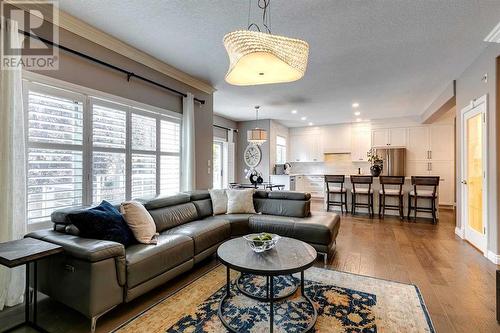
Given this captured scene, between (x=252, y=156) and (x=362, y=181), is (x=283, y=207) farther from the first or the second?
(x=252, y=156)

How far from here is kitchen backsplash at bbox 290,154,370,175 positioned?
8.54 metres

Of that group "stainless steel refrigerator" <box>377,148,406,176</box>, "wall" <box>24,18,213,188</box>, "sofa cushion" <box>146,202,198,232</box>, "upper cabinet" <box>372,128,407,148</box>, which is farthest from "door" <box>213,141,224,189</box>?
"stainless steel refrigerator" <box>377,148,406,176</box>

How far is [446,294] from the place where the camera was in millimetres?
2385

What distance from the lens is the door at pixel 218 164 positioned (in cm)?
752

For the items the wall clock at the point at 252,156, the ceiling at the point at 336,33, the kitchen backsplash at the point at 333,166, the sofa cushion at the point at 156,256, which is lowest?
the sofa cushion at the point at 156,256

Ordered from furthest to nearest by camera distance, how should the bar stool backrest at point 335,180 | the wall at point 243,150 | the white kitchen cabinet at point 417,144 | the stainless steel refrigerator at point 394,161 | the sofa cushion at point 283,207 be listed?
the wall at point 243,150 < the stainless steel refrigerator at point 394,161 < the white kitchen cabinet at point 417,144 < the bar stool backrest at point 335,180 < the sofa cushion at point 283,207

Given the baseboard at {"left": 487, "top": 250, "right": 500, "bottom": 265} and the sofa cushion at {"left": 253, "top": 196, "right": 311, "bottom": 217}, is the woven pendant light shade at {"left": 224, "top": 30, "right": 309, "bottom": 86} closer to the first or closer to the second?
the sofa cushion at {"left": 253, "top": 196, "right": 311, "bottom": 217}

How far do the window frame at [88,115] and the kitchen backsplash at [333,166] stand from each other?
6.50m

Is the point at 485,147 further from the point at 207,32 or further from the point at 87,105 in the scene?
the point at 87,105

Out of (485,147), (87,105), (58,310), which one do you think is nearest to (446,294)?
(485,147)

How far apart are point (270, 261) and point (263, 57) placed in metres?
1.58

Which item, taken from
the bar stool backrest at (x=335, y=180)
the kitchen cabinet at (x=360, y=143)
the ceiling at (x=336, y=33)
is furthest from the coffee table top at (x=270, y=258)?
the kitchen cabinet at (x=360, y=143)

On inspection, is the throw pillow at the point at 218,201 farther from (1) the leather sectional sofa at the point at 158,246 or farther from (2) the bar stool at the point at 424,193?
(2) the bar stool at the point at 424,193

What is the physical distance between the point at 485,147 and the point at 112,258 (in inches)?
184
